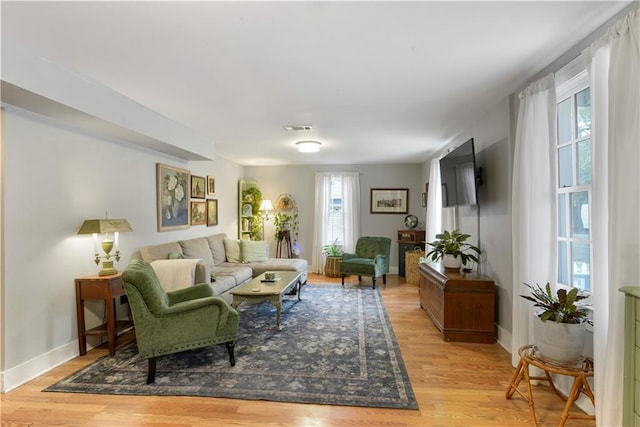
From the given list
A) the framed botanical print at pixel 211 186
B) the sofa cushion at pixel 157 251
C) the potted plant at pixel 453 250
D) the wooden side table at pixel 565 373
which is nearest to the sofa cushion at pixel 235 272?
the sofa cushion at pixel 157 251

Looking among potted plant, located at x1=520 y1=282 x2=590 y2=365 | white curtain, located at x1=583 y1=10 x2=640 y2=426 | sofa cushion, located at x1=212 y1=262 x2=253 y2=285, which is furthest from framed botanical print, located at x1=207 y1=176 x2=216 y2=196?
white curtain, located at x1=583 y1=10 x2=640 y2=426

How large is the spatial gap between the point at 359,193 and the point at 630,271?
18.0ft

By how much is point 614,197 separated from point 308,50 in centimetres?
196

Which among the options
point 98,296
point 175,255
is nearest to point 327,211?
point 175,255

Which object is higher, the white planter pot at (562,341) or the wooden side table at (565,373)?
the white planter pot at (562,341)

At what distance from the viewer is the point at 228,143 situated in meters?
4.98

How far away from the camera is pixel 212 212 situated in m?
5.82

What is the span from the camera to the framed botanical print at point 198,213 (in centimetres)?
521

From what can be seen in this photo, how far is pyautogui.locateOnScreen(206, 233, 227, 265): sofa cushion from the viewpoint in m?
5.30

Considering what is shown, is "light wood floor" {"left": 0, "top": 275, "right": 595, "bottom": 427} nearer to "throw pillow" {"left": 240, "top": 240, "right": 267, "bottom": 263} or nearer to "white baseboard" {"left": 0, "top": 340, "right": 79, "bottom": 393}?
"white baseboard" {"left": 0, "top": 340, "right": 79, "bottom": 393}

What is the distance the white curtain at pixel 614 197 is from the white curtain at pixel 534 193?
56 cm

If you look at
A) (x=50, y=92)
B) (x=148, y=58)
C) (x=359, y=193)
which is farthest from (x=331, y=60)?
(x=359, y=193)

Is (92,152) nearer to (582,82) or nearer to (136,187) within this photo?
(136,187)

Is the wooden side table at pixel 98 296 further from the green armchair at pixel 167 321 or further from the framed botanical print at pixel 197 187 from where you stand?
the framed botanical print at pixel 197 187
